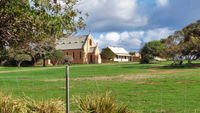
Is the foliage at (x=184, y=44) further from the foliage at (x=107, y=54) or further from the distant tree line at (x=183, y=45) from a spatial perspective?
the foliage at (x=107, y=54)

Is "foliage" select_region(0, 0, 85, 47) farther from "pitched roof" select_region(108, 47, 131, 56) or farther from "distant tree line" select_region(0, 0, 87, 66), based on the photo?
"pitched roof" select_region(108, 47, 131, 56)

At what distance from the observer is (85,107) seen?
5973 millimetres

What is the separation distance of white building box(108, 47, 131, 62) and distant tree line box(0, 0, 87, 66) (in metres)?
92.9

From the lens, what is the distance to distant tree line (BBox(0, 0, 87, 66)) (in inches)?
221

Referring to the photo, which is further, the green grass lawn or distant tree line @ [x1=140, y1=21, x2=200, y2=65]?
distant tree line @ [x1=140, y1=21, x2=200, y2=65]

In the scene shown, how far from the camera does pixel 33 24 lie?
6348 millimetres

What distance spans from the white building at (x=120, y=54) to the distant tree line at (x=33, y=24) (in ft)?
305

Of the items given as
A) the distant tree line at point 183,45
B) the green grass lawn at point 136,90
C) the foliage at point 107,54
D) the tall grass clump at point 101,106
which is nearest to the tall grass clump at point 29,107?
the tall grass clump at point 101,106

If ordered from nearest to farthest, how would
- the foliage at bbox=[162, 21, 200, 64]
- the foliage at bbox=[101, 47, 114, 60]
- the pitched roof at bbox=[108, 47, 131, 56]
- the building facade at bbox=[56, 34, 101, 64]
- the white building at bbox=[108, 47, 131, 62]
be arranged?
the foliage at bbox=[162, 21, 200, 64] < the building facade at bbox=[56, 34, 101, 64] < the foliage at bbox=[101, 47, 114, 60] < the white building at bbox=[108, 47, 131, 62] < the pitched roof at bbox=[108, 47, 131, 56]

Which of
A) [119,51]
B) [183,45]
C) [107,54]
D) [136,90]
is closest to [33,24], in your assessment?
[136,90]

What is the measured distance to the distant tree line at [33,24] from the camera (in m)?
5.61

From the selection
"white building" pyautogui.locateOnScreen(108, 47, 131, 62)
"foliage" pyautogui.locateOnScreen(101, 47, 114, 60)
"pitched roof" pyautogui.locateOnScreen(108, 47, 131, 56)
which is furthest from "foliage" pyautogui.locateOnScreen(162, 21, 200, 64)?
"pitched roof" pyautogui.locateOnScreen(108, 47, 131, 56)

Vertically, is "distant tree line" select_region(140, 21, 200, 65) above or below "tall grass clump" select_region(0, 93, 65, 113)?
above

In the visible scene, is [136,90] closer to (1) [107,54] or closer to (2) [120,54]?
Answer: (1) [107,54]
